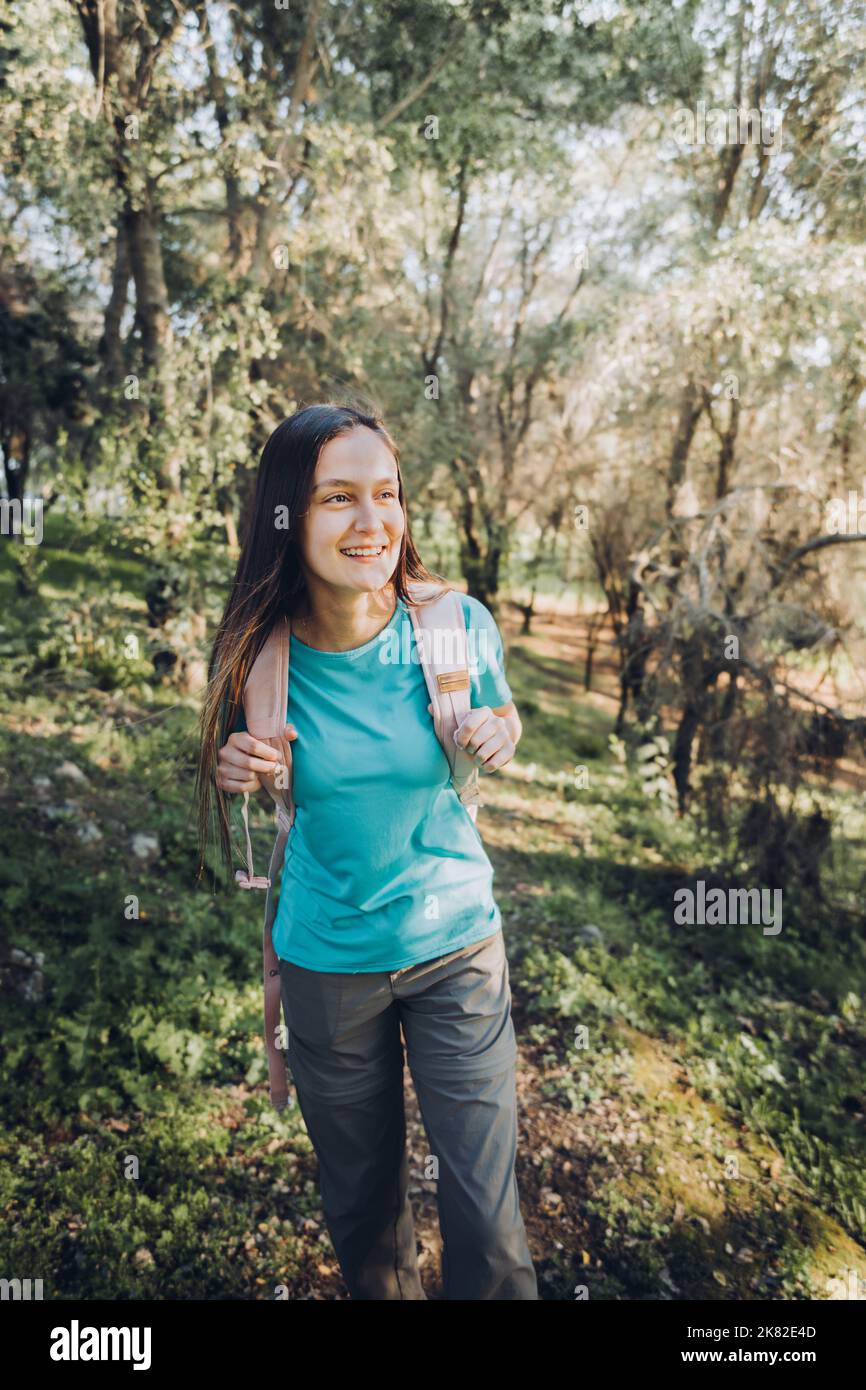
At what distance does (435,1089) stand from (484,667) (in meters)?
1.01

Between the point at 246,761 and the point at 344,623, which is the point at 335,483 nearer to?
the point at 344,623

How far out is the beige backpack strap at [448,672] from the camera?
198cm

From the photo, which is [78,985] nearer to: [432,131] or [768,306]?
[768,306]

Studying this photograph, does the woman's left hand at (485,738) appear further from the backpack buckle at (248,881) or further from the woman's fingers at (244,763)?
the backpack buckle at (248,881)

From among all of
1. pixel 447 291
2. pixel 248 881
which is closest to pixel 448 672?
pixel 248 881

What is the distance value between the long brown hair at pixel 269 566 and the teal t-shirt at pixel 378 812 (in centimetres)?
13

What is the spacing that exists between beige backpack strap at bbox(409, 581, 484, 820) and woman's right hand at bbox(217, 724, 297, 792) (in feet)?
1.13

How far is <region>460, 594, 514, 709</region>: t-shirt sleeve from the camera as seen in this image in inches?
82.2

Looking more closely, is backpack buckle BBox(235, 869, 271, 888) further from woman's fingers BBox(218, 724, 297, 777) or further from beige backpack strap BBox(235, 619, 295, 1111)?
woman's fingers BBox(218, 724, 297, 777)

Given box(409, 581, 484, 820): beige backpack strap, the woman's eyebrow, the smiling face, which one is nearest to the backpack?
box(409, 581, 484, 820): beige backpack strap

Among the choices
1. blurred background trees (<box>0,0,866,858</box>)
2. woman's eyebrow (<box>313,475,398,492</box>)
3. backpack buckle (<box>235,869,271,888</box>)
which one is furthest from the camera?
blurred background trees (<box>0,0,866,858</box>)

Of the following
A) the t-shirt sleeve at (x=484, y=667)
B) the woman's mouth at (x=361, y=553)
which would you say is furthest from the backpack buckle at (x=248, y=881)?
the woman's mouth at (x=361, y=553)

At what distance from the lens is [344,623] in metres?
2.10
